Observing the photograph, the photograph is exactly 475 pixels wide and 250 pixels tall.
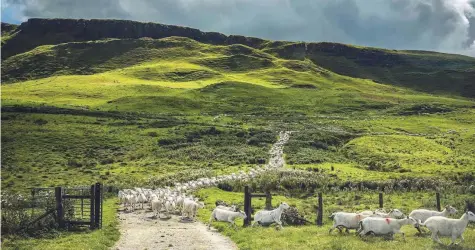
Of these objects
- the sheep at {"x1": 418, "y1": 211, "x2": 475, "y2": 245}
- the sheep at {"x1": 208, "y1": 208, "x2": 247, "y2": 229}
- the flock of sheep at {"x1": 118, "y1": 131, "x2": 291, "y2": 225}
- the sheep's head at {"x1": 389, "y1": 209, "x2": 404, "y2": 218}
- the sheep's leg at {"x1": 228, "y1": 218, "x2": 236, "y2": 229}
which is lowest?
the flock of sheep at {"x1": 118, "y1": 131, "x2": 291, "y2": 225}

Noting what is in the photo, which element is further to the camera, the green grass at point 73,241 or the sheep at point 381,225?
the sheep at point 381,225

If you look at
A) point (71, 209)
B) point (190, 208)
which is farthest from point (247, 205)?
point (71, 209)

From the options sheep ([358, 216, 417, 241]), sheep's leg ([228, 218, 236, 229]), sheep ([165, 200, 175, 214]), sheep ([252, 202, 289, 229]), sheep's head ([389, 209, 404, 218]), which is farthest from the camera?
sheep ([165, 200, 175, 214])

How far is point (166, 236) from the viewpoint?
957 inches

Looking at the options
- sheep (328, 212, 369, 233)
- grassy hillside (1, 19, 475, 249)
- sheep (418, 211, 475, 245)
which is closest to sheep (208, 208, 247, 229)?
grassy hillside (1, 19, 475, 249)

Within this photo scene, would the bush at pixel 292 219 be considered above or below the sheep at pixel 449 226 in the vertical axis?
below

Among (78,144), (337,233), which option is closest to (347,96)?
(78,144)

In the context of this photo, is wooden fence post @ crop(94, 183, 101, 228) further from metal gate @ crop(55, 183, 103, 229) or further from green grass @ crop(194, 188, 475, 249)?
green grass @ crop(194, 188, 475, 249)

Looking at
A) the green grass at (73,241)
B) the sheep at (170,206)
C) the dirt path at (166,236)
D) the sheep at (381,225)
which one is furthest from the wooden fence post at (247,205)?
the sheep at (170,206)

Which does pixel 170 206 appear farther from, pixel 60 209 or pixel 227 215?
pixel 60 209

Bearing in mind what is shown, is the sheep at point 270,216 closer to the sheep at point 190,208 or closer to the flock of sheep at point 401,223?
the flock of sheep at point 401,223

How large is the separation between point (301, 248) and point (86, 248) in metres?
9.14

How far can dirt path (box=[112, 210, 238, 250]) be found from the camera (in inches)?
853

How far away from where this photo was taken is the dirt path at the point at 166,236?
21672mm
